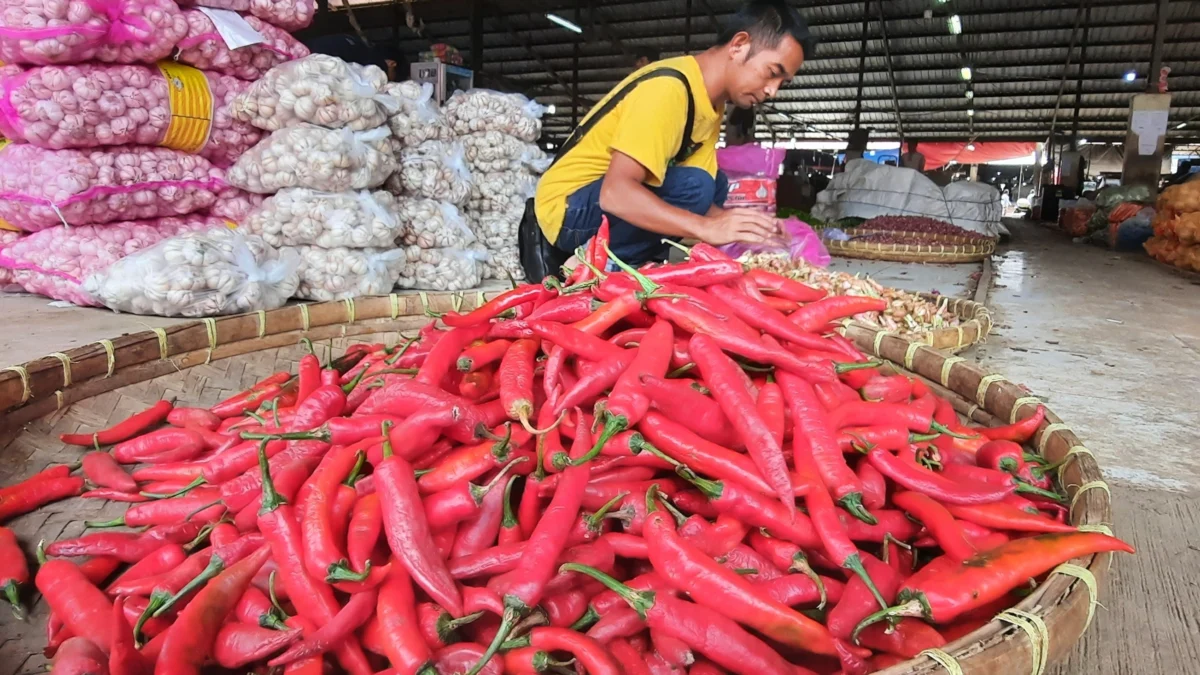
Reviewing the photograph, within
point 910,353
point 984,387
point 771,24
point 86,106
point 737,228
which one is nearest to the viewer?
point 984,387

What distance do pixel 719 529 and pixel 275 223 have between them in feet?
8.80

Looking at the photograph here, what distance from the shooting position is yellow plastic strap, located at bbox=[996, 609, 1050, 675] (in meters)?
0.87

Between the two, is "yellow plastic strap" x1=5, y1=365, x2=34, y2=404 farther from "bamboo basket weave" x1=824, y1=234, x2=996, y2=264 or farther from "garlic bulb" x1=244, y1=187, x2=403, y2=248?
"bamboo basket weave" x1=824, y1=234, x2=996, y2=264

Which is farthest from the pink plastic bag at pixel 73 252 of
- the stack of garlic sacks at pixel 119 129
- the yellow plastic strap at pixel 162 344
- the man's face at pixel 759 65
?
the man's face at pixel 759 65

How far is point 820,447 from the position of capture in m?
1.22

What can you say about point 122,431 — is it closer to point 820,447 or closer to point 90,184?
point 90,184

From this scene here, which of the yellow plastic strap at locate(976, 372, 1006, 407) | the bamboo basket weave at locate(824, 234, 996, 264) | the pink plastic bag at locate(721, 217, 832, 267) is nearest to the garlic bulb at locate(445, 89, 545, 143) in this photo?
the pink plastic bag at locate(721, 217, 832, 267)

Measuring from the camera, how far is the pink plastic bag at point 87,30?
8.38 feet

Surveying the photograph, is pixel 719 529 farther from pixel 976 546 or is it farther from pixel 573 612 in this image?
pixel 976 546

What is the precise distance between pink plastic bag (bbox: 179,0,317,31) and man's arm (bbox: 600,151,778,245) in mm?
1894

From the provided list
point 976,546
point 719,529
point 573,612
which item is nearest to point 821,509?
point 719,529

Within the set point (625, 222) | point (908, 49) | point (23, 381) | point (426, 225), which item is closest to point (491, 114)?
point (426, 225)

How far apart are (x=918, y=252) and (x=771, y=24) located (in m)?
3.61

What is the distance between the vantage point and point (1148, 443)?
6.68 feet
